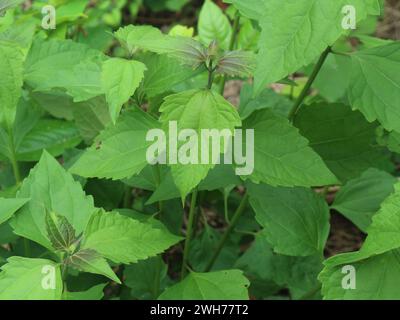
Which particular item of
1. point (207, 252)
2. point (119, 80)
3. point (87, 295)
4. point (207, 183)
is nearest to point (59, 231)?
point (87, 295)

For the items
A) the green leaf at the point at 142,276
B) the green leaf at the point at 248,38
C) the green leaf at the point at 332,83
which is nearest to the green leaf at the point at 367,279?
the green leaf at the point at 142,276

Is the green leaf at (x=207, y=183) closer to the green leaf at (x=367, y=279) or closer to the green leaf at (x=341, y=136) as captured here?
the green leaf at (x=341, y=136)

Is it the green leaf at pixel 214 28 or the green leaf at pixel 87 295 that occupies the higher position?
the green leaf at pixel 214 28

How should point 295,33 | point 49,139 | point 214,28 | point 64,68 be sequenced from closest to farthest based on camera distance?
point 295,33 < point 64,68 < point 49,139 < point 214,28

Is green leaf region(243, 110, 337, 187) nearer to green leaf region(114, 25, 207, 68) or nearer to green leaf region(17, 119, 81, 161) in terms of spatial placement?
green leaf region(114, 25, 207, 68)

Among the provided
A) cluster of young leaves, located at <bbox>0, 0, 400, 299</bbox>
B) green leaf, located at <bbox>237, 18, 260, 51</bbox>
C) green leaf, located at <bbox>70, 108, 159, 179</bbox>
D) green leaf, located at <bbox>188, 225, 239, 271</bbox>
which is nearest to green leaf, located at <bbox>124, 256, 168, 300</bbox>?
cluster of young leaves, located at <bbox>0, 0, 400, 299</bbox>

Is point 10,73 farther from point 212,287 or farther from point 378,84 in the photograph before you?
point 378,84
